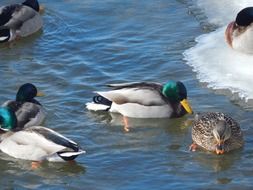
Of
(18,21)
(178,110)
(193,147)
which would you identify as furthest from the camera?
(18,21)

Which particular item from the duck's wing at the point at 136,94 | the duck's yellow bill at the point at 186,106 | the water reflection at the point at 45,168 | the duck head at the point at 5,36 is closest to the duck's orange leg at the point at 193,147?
the duck's yellow bill at the point at 186,106

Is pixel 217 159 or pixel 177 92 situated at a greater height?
pixel 177 92

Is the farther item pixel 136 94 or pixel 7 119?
pixel 136 94

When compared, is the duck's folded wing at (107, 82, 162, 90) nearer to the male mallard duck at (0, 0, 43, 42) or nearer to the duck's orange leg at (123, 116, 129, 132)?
the duck's orange leg at (123, 116, 129, 132)

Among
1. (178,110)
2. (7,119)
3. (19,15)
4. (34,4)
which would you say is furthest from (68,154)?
(34,4)

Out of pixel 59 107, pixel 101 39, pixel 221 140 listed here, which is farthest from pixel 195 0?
pixel 221 140

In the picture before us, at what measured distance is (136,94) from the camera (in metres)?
10.7

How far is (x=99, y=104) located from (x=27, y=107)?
2.90ft

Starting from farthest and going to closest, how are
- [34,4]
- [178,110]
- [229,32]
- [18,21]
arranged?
1. [34,4]
2. [18,21]
3. [229,32]
4. [178,110]

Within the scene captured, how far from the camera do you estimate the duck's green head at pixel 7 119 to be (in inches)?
391

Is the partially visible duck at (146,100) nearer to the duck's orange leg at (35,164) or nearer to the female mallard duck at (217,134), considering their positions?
the female mallard duck at (217,134)

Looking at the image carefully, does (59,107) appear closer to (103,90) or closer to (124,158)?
(103,90)

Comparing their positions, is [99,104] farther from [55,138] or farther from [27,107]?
[55,138]

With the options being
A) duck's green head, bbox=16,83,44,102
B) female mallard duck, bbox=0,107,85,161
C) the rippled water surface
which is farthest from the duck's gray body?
duck's green head, bbox=16,83,44,102
